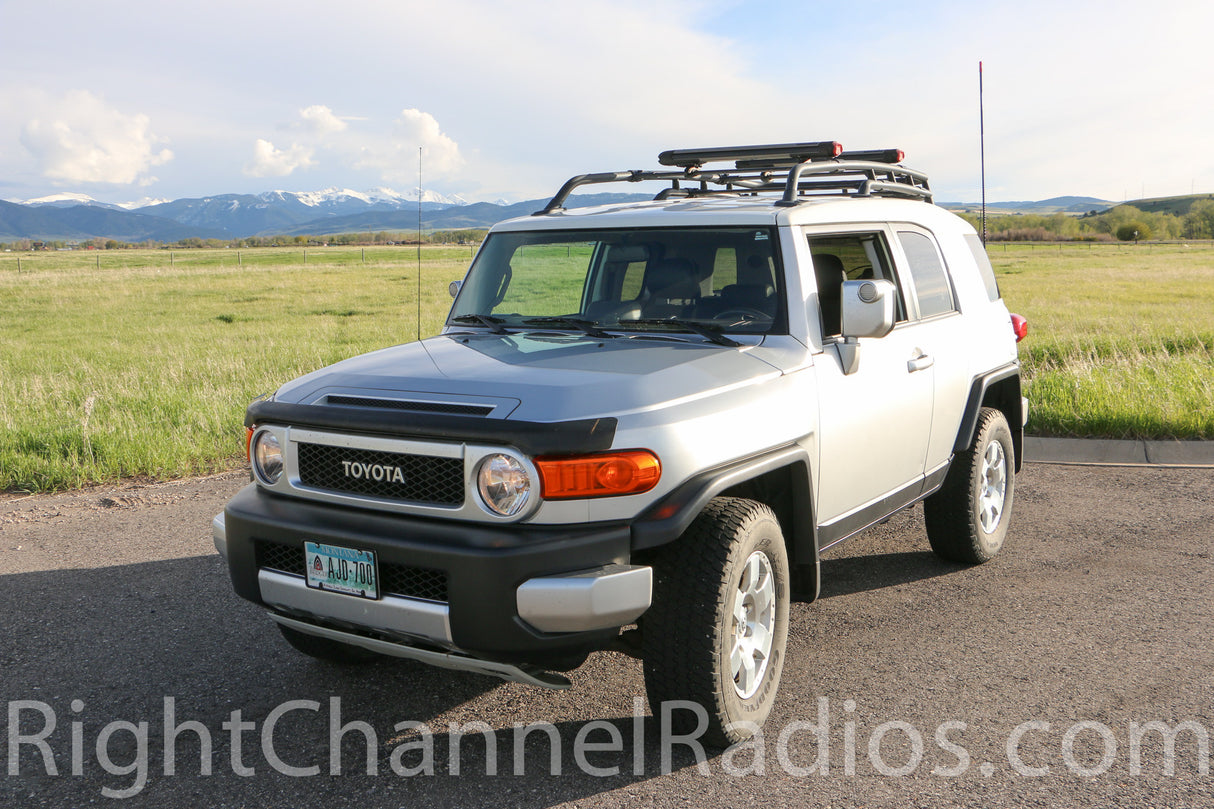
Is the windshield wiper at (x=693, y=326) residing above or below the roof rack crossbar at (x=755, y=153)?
below

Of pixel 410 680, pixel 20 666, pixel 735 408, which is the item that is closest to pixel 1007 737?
pixel 735 408

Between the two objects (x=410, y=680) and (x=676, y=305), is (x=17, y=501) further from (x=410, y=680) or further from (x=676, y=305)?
(x=676, y=305)

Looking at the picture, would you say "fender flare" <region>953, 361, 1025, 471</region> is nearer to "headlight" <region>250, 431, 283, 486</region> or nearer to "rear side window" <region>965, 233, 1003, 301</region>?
"rear side window" <region>965, 233, 1003, 301</region>

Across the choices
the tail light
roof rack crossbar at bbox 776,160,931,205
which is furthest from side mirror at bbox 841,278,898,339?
the tail light

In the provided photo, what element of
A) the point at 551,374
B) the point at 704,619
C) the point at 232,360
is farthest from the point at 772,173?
the point at 232,360

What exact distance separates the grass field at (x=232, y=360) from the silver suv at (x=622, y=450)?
465 cm

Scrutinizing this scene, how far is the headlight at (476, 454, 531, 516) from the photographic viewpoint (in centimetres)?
301

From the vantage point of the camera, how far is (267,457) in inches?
141

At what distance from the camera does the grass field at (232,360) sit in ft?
27.0

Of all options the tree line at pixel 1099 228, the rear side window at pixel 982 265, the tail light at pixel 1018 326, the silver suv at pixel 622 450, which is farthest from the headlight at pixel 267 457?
the tree line at pixel 1099 228

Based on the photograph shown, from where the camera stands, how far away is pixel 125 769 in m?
3.29

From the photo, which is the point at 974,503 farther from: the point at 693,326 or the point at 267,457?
the point at 267,457

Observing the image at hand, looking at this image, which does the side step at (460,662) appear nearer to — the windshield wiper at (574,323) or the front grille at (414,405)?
the front grille at (414,405)

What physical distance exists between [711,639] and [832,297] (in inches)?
76.8
